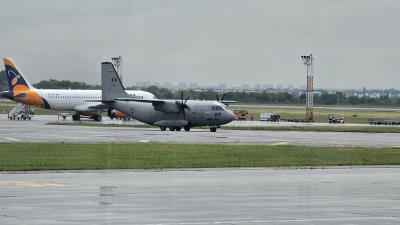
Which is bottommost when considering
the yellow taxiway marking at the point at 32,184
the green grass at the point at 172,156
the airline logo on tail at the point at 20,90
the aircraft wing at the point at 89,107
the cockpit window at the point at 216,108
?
the green grass at the point at 172,156

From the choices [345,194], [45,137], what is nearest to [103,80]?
[45,137]

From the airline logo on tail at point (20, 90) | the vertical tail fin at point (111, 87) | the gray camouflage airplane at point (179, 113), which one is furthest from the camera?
the airline logo on tail at point (20, 90)

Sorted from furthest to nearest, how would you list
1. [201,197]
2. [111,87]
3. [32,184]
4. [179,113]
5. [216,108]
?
[111,87] < [179,113] < [216,108] < [32,184] < [201,197]

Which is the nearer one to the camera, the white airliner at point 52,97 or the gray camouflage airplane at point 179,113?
the gray camouflage airplane at point 179,113

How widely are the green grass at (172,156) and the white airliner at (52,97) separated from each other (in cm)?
6063

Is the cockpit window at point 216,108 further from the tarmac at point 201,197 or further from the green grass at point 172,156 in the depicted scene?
the tarmac at point 201,197

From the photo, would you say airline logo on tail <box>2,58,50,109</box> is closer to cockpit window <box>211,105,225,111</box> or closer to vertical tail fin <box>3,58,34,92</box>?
vertical tail fin <box>3,58,34,92</box>

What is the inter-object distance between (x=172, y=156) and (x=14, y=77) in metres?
78.5

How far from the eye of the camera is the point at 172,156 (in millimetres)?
44000

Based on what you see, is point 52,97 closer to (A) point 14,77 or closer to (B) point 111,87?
(A) point 14,77

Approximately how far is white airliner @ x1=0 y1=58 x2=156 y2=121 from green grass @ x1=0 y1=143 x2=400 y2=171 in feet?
199

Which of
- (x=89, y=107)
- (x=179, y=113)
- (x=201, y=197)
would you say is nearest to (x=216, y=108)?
(x=179, y=113)

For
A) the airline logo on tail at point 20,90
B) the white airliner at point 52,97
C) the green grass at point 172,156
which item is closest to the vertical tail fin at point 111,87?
the white airliner at point 52,97

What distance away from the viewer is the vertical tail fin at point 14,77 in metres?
119
